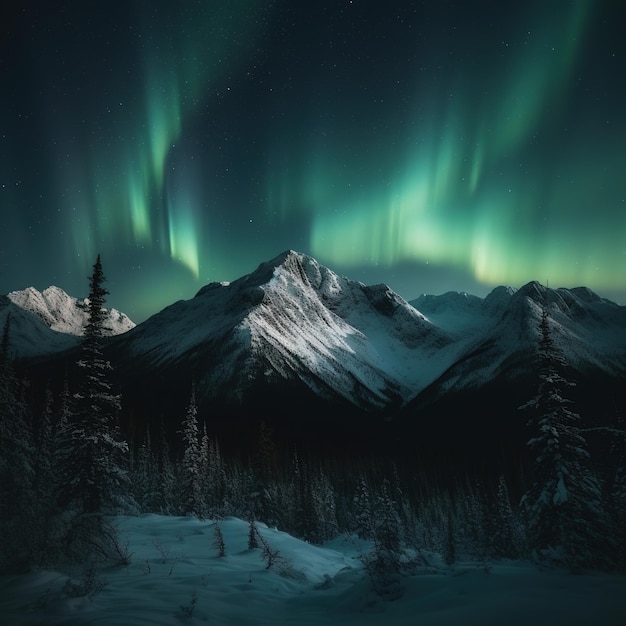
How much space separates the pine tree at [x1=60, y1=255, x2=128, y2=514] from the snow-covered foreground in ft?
33.4

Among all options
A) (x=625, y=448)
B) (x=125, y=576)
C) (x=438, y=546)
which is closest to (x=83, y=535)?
(x=125, y=576)

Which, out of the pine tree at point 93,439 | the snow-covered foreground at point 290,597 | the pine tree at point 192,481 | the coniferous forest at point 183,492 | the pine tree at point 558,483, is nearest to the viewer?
the snow-covered foreground at point 290,597

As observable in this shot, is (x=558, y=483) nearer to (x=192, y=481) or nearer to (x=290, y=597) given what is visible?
(x=290, y=597)

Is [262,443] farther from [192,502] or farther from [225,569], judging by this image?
[225,569]

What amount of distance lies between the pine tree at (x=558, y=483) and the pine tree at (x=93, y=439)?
18.8 meters

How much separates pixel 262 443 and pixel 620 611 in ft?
152

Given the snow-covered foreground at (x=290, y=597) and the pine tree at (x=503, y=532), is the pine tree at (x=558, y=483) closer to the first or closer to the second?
the snow-covered foreground at (x=290, y=597)

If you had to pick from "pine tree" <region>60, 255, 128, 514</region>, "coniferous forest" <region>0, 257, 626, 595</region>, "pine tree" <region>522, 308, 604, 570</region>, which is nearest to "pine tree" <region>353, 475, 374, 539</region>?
"coniferous forest" <region>0, 257, 626, 595</region>

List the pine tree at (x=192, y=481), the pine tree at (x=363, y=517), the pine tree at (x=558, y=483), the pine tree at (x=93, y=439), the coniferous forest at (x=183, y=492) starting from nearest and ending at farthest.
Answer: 1. the coniferous forest at (x=183, y=492)
2. the pine tree at (x=558, y=483)
3. the pine tree at (x=93, y=439)
4. the pine tree at (x=192, y=481)
5. the pine tree at (x=363, y=517)

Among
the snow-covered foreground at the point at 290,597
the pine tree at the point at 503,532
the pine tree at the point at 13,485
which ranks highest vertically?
the pine tree at the point at 13,485

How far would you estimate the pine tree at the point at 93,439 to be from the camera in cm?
2002

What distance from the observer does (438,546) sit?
2183 inches

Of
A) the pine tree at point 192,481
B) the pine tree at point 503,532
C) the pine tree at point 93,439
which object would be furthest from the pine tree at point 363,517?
the pine tree at point 93,439

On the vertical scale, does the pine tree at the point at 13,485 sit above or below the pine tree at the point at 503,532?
above
